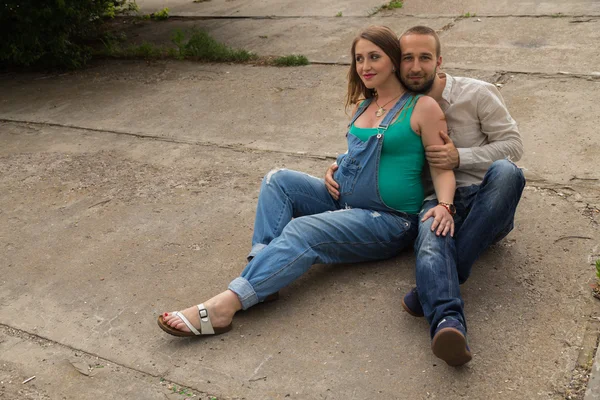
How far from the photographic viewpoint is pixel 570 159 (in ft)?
14.3

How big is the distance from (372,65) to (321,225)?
749 millimetres

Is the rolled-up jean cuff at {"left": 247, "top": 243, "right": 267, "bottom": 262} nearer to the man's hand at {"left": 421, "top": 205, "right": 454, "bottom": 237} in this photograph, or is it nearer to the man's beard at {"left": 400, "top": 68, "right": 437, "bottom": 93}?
the man's hand at {"left": 421, "top": 205, "right": 454, "bottom": 237}

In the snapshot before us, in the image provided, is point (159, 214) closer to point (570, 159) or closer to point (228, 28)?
point (570, 159)

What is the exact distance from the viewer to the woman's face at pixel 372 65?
11.0 ft

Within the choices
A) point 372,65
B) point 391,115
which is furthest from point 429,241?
point 372,65

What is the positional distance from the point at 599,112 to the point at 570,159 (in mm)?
759

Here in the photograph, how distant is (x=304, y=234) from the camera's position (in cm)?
331

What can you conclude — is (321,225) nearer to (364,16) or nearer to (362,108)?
(362,108)

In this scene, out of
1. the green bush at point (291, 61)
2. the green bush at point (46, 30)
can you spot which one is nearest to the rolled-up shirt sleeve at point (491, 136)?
the green bush at point (291, 61)

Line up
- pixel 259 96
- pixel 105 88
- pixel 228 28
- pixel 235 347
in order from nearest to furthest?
pixel 235 347 → pixel 259 96 → pixel 105 88 → pixel 228 28

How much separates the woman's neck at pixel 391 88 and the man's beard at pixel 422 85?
0.03m

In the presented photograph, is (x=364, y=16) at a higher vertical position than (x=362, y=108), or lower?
lower

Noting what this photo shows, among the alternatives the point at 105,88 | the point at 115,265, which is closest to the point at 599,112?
the point at 115,265

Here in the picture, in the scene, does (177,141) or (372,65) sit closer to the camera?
(372,65)
